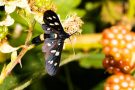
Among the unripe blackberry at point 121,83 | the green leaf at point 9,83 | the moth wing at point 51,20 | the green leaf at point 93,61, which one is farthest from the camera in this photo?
the green leaf at point 93,61

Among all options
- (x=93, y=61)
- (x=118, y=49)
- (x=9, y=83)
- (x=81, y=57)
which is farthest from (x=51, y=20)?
(x=93, y=61)

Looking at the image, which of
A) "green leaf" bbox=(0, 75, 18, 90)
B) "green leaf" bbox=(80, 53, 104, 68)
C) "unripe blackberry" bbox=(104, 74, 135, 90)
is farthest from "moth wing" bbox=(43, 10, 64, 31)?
"green leaf" bbox=(80, 53, 104, 68)

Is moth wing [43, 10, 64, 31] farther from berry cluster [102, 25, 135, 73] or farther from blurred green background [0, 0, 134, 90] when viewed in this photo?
berry cluster [102, 25, 135, 73]

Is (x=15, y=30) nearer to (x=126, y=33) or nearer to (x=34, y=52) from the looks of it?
(x=34, y=52)

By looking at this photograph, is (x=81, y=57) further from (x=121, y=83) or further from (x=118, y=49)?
(x=121, y=83)

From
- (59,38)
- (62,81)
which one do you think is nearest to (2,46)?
(59,38)

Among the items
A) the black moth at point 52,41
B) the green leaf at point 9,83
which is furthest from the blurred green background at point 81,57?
the black moth at point 52,41

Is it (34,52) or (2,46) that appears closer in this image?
(2,46)

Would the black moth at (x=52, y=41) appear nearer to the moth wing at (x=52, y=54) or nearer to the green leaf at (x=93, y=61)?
the moth wing at (x=52, y=54)
